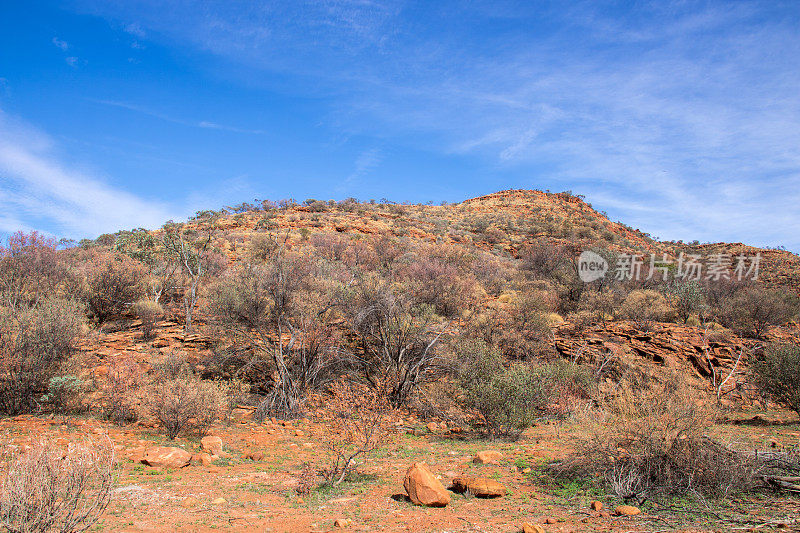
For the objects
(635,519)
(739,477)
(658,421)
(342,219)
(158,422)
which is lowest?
Answer: (158,422)

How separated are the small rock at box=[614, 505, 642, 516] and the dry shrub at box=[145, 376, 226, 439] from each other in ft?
26.1

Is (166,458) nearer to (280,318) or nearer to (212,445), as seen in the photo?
(212,445)

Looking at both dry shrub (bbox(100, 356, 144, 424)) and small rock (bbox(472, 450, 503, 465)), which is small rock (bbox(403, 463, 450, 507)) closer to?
small rock (bbox(472, 450, 503, 465))

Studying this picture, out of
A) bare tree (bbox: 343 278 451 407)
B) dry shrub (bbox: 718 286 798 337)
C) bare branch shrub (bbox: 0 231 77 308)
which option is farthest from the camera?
dry shrub (bbox: 718 286 798 337)

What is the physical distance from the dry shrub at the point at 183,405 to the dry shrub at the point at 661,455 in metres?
7.42

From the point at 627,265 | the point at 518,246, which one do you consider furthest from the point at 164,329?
the point at 518,246

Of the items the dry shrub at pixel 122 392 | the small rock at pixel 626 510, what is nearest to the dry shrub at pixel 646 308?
the small rock at pixel 626 510

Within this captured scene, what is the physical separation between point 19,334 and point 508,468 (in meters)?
11.2

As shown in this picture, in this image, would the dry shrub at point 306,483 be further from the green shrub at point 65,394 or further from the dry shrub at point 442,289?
the dry shrub at point 442,289

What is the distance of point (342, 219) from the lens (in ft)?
114

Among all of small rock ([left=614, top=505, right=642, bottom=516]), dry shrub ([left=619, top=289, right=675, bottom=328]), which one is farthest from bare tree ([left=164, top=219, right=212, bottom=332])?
dry shrub ([left=619, top=289, right=675, bottom=328])

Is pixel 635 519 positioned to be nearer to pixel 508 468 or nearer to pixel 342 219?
pixel 508 468

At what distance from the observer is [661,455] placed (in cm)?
550

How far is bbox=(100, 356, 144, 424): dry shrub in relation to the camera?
9.40 meters
